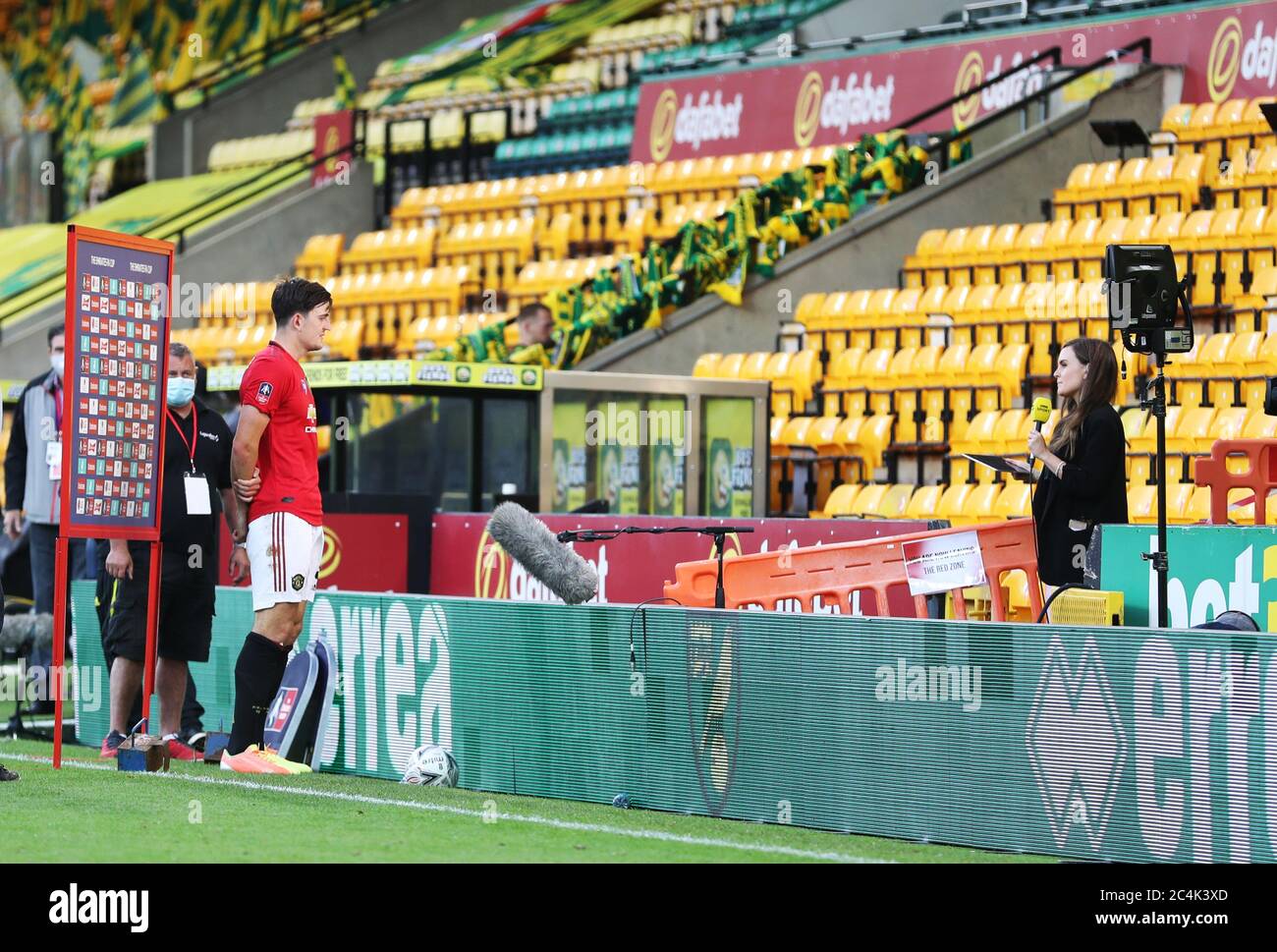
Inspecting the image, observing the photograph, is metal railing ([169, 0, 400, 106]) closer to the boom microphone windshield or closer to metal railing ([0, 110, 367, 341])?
metal railing ([0, 110, 367, 341])

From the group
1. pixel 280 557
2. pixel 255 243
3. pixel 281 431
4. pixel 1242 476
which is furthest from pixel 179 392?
pixel 255 243

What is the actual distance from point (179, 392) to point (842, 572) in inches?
123

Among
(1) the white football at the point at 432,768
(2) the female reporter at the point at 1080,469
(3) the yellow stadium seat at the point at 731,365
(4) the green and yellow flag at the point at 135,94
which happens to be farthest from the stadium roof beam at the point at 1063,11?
(4) the green and yellow flag at the point at 135,94

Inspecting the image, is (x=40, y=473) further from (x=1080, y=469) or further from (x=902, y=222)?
(x=902, y=222)

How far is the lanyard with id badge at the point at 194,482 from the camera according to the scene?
9.61 meters

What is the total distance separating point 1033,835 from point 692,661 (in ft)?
5.12

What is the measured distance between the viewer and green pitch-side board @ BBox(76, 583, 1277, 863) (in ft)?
21.0

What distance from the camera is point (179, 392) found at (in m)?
9.69

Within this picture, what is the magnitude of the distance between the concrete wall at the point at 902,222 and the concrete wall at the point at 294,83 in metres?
14.5

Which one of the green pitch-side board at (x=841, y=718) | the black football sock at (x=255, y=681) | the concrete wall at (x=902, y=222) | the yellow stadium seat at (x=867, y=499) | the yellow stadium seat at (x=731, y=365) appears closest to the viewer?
the green pitch-side board at (x=841, y=718)

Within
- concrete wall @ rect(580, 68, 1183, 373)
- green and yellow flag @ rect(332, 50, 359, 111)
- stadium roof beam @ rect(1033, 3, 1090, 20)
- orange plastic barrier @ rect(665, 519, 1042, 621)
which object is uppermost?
green and yellow flag @ rect(332, 50, 359, 111)

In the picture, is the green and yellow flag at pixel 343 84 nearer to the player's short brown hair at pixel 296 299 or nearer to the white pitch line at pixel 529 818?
the white pitch line at pixel 529 818

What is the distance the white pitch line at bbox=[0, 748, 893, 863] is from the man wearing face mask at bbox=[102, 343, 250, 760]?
1.63 feet

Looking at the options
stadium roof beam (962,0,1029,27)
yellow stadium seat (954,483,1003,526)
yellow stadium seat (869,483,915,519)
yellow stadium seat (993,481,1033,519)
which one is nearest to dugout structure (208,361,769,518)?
yellow stadium seat (869,483,915,519)
